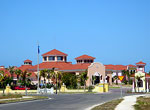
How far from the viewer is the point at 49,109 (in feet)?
89.2

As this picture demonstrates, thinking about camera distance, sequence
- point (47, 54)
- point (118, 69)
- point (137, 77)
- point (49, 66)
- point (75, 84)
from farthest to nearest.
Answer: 1. point (118, 69)
2. point (47, 54)
3. point (49, 66)
4. point (75, 84)
5. point (137, 77)

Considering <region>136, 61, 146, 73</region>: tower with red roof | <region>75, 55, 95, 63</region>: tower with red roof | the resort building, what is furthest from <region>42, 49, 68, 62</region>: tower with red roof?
<region>136, 61, 146, 73</region>: tower with red roof

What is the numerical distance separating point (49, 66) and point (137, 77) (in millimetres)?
42499

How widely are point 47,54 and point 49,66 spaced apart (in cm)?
831

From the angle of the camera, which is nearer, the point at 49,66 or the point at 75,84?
the point at 75,84

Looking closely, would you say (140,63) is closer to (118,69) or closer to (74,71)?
(74,71)

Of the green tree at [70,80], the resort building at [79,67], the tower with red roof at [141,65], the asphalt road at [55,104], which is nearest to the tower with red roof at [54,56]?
the resort building at [79,67]


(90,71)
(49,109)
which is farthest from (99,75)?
(49,109)

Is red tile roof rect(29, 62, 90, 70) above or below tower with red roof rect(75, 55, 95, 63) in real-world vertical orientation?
below

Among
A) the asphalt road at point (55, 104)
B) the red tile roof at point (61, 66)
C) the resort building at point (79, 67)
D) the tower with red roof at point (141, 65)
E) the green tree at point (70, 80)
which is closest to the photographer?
the asphalt road at point (55, 104)

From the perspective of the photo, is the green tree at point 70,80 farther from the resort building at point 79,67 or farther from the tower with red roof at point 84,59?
the tower with red roof at point 84,59

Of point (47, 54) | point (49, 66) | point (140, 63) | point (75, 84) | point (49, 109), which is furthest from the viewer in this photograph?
point (47, 54)

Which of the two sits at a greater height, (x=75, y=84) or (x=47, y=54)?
(x=47, y=54)

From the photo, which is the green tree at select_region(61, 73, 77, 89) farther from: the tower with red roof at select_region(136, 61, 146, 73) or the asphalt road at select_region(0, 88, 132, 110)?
the asphalt road at select_region(0, 88, 132, 110)
